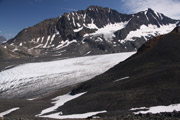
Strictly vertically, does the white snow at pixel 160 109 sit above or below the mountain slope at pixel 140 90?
below

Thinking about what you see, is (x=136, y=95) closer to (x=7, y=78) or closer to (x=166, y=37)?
(x=166, y=37)

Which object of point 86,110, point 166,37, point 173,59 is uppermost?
point 166,37

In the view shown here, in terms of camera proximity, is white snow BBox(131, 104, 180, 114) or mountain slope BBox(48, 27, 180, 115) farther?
mountain slope BBox(48, 27, 180, 115)

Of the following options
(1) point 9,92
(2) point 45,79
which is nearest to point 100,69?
(2) point 45,79

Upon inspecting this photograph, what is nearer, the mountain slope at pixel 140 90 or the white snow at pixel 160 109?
the white snow at pixel 160 109

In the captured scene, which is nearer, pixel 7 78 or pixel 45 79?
pixel 45 79

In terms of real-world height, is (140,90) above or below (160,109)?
above

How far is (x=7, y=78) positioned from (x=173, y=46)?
7357 cm

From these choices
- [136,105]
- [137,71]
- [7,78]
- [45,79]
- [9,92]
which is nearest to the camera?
[136,105]

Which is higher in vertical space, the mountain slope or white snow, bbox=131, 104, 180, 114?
the mountain slope

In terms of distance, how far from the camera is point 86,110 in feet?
93.0

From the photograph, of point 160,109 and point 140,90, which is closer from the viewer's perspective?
point 160,109

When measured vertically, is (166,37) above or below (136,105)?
above

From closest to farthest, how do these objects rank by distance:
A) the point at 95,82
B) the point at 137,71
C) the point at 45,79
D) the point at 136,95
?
the point at 136,95
the point at 137,71
the point at 95,82
the point at 45,79
